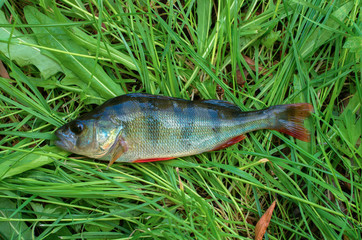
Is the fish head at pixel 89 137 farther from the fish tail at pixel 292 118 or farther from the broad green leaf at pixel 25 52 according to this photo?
the fish tail at pixel 292 118

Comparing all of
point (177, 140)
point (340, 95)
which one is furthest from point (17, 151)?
point (340, 95)

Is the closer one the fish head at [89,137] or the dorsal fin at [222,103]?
the fish head at [89,137]

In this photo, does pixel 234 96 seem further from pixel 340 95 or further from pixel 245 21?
pixel 340 95

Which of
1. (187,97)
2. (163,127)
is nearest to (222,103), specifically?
(187,97)

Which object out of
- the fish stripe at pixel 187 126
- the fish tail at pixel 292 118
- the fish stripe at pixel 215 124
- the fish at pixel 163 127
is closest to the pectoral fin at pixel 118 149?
the fish at pixel 163 127

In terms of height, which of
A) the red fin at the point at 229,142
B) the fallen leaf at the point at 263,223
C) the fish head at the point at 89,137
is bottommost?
the fallen leaf at the point at 263,223

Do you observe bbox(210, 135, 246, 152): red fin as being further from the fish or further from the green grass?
the green grass
